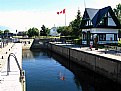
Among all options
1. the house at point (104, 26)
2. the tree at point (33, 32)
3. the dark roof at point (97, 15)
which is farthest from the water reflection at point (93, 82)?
the tree at point (33, 32)

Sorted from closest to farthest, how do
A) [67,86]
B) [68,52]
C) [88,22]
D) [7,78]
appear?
[7,78] < [67,86] < [68,52] < [88,22]

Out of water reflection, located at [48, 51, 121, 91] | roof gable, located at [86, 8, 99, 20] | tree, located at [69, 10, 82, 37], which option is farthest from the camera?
tree, located at [69, 10, 82, 37]

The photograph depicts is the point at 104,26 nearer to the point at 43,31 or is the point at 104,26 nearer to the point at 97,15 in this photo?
the point at 97,15

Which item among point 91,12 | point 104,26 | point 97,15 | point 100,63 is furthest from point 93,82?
point 91,12

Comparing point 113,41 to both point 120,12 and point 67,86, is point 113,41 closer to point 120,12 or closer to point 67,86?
point 67,86

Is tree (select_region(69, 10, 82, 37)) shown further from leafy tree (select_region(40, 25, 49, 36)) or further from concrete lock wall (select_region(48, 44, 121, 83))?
concrete lock wall (select_region(48, 44, 121, 83))

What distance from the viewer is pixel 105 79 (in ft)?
86.4

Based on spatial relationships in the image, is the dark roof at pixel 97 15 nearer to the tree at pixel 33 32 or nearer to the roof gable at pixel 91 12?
the roof gable at pixel 91 12

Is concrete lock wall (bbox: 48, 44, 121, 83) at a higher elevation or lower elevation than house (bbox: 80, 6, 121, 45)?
lower

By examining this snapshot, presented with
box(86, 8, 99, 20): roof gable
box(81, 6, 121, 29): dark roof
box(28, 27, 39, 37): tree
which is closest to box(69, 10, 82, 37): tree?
box(81, 6, 121, 29): dark roof

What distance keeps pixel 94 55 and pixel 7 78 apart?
49.7ft

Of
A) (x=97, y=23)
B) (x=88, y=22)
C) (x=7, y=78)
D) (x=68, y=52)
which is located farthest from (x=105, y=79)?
(x=88, y=22)

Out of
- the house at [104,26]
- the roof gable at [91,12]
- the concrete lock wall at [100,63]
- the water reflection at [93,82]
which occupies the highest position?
the roof gable at [91,12]

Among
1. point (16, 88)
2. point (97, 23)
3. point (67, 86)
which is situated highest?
point (97, 23)
